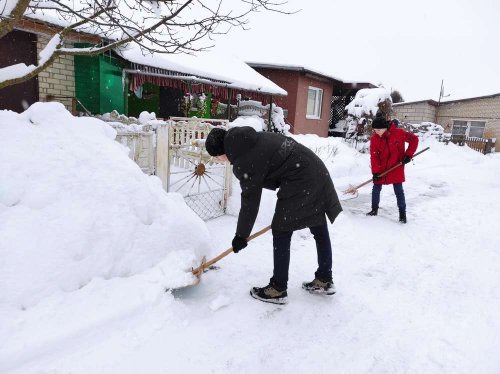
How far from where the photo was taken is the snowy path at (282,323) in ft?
6.63

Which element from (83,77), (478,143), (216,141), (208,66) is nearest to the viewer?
(216,141)

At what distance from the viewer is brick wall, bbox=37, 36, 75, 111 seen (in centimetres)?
Answer: 748

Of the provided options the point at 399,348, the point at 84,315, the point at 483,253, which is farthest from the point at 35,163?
the point at 483,253

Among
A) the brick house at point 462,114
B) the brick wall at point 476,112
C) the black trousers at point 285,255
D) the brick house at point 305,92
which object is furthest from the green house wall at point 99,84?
the brick wall at point 476,112

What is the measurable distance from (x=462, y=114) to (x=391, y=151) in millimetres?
22218

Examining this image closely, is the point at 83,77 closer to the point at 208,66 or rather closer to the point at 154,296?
the point at 208,66

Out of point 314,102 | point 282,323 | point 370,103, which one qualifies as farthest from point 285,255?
point 314,102

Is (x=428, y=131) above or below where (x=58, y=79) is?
below

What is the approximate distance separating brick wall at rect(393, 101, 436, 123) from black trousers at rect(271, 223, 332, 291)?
2192cm

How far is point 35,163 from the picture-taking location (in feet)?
7.99

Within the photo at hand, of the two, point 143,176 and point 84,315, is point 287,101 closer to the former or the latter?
point 143,176

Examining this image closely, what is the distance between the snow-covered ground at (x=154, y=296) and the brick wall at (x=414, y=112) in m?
21.3

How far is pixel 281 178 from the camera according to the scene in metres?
2.68

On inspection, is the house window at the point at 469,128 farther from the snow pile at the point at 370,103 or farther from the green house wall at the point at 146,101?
the green house wall at the point at 146,101
